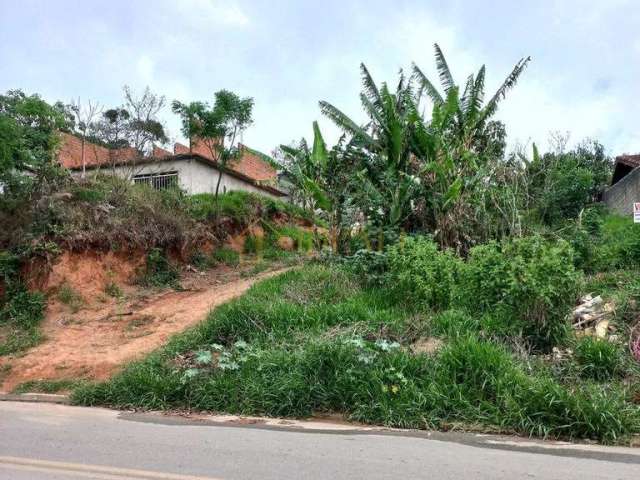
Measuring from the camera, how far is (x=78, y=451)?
16.1ft

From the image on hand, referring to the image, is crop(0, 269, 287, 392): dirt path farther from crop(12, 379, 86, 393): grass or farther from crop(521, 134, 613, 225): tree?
crop(521, 134, 613, 225): tree

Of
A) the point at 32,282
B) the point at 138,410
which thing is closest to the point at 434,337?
the point at 138,410

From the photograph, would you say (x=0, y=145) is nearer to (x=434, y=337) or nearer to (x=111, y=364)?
(x=111, y=364)

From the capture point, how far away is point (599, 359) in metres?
6.46

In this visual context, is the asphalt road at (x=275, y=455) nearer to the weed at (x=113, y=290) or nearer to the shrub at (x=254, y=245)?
the weed at (x=113, y=290)

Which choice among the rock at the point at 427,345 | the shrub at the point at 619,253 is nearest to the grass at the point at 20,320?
the rock at the point at 427,345

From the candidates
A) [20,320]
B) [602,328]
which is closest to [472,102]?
[602,328]

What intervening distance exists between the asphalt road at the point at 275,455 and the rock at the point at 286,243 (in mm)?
12325

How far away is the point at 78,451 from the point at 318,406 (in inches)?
108

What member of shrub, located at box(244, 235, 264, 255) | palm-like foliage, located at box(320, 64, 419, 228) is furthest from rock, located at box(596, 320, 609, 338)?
shrub, located at box(244, 235, 264, 255)

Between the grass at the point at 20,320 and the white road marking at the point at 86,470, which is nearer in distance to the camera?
the white road marking at the point at 86,470

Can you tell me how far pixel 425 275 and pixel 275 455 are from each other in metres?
4.69

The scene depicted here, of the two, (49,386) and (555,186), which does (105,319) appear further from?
(555,186)

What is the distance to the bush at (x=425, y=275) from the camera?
8609 mm
